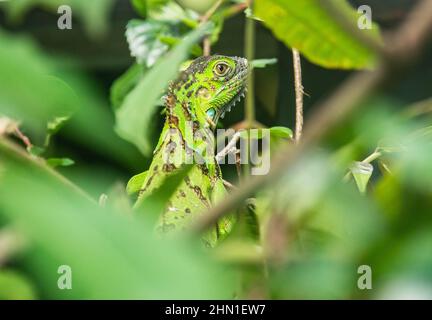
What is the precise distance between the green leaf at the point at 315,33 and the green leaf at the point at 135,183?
1.99 ft

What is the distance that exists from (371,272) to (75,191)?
0.08m

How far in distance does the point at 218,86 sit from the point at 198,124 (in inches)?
3.2

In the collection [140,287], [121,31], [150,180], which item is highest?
[121,31]

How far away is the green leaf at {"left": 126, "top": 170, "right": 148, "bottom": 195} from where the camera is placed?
959mm

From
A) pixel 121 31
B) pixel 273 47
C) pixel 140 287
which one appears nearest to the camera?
pixel 140 287

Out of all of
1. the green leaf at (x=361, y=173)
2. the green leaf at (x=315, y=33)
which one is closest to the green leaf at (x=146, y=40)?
the green leaf at (x=361, y=173)

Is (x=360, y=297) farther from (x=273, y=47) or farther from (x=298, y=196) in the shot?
(x=273, y=47)

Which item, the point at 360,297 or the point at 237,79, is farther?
the point at 237,79

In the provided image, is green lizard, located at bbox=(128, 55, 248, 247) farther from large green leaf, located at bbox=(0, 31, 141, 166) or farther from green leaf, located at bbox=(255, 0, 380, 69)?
large green leaf, located at bbox=(0, 31, 141, 166)

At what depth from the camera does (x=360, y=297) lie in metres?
0.23

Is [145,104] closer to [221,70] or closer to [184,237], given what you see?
[184,237]

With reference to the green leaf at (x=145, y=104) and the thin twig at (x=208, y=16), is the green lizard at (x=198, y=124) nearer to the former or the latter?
the thin twig at (x=208, y=16)

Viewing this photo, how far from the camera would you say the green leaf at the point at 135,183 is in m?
0.96
